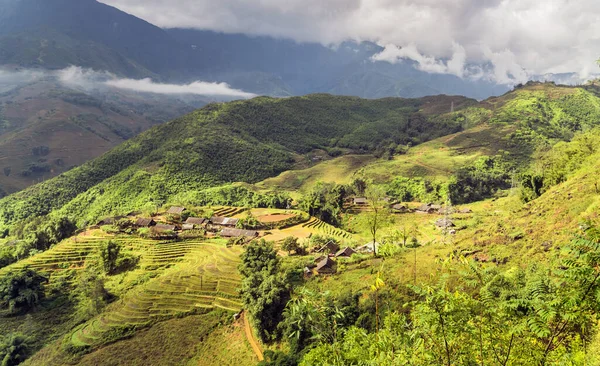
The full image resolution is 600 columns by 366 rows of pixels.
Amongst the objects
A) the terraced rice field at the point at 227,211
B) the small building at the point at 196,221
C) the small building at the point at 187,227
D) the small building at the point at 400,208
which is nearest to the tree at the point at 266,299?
the small building at the point at 187,227

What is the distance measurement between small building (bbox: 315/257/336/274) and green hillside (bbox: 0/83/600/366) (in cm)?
37

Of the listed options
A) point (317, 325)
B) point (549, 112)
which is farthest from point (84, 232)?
point (549, 112)

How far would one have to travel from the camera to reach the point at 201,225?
59031 mm

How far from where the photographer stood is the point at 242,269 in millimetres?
36406

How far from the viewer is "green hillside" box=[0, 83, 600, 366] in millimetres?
8023

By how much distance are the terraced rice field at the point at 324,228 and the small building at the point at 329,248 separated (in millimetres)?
10174

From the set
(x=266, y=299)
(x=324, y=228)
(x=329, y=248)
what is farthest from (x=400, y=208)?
(x=266, y=299)

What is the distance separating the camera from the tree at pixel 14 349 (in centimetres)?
3123

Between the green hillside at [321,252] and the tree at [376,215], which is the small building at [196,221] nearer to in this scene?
the green hillside at [321,252]

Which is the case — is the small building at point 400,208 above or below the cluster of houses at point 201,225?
above

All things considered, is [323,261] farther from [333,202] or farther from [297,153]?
[297,153]

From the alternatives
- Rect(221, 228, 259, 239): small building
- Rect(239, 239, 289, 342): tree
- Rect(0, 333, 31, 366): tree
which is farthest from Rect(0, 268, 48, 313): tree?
Rect(239, 239, 289, 342): tree

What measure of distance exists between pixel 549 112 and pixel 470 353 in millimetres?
160687

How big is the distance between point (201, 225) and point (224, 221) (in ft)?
15.4
